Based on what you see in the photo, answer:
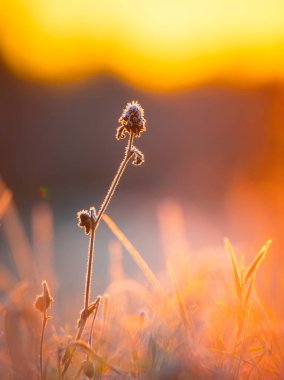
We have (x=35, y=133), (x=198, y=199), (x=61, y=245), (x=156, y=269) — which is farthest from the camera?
(x=35, y=133)

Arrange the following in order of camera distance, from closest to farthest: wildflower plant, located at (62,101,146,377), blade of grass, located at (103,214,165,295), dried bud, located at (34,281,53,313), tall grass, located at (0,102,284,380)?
tall grass, located at (0,102,284,380), dried bud, located at (34,281,53,313), wildflower plant, located at (62,101,146,377), blade of grass, located at (103,214,165,295)

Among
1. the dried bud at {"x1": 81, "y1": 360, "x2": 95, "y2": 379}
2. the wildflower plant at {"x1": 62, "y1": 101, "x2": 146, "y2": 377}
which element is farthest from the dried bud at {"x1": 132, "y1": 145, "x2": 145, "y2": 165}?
the dried bud at {"x1": 81, "y1": 360, "x2": 95, "y2": 379}

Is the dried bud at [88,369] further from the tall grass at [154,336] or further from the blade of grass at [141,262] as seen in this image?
the blade of grass at [141,262]

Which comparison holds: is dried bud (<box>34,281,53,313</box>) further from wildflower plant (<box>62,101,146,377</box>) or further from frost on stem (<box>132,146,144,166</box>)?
frost on stem (<box>132,146,144,166</box>)

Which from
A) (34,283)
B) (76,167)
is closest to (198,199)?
(76,167)

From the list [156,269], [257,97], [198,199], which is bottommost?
[156,269]

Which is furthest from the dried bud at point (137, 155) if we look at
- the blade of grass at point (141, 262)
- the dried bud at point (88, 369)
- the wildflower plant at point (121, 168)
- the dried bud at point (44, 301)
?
the dried bud at point (88, 369)

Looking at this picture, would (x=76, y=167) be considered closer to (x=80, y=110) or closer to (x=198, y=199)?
(x=80, y=110)

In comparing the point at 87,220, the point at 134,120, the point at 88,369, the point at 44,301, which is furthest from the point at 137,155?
the point at 88,369
